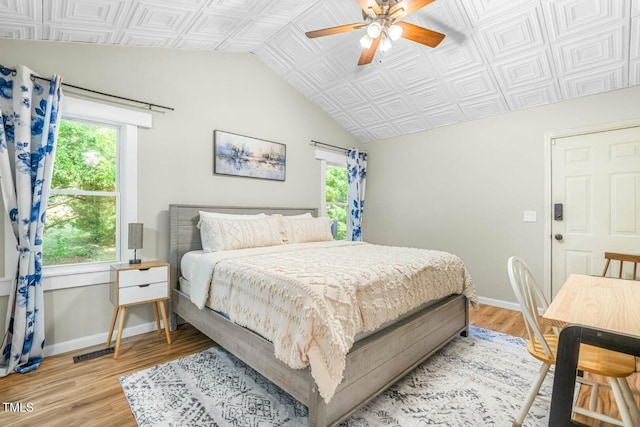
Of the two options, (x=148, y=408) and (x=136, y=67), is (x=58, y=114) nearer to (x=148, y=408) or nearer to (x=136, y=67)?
(x=136, y=67)

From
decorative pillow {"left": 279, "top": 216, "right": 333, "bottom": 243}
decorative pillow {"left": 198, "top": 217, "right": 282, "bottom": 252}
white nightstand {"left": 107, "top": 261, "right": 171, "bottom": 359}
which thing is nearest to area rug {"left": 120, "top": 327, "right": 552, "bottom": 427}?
white nightstand {"left": 107, "top": 261, "right": 171, "bottom": 359}

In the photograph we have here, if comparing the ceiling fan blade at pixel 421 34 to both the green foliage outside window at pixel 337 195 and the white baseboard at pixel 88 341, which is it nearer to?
the green foliage outside window at pixel 337 195

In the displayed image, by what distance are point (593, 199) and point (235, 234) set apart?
3.69 m

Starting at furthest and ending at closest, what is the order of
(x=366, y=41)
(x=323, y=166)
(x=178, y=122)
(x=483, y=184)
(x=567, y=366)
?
(x=323, y=166) → (x=483, y=184) → (x=178, y=122) → (x=366, y=41) → (x=567, y=366)

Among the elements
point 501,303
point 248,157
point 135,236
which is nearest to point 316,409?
point 135,236

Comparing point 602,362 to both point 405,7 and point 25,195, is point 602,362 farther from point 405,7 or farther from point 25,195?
point 25,195

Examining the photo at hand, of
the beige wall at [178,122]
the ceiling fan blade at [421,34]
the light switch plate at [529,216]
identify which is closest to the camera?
the ceiling fan blade at [421,34]

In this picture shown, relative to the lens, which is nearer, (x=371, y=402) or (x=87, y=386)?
(x=371, y=402)

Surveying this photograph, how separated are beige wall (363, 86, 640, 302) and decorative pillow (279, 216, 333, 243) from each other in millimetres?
1568

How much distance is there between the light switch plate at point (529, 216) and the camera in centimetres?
352

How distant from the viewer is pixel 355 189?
490 centimetres

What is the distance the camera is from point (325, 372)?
1437 millimetres

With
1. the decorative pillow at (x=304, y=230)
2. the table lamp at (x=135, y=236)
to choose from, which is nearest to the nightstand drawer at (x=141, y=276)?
the table lamp at (x=135, y=236)
